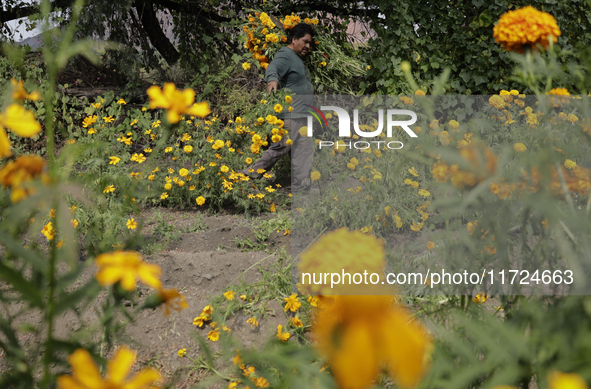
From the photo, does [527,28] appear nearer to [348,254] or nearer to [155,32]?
[348,254]

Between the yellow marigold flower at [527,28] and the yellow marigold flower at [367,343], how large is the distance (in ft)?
2.56

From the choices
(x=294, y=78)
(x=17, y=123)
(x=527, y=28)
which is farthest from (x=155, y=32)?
(x=17, y=123)

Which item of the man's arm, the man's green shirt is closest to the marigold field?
the man's arm

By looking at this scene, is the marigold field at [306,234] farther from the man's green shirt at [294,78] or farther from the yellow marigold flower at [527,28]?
the man's green shirt at [294,78]

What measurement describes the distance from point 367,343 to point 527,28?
2.79 feet

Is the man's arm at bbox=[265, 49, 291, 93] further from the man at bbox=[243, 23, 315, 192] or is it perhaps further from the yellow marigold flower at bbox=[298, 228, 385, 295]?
the yellow marigold flower at bbox=[298, 228, 385, 295]

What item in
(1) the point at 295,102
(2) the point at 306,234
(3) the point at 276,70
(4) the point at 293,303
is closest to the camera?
(4) the point at 293,303

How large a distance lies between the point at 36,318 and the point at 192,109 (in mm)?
1901

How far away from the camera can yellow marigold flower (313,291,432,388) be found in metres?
0.29

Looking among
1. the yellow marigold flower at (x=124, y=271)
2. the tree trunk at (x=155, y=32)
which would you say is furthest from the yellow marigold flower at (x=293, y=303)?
the tree trunk at (x=155, y=32)

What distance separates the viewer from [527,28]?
86 centimetres

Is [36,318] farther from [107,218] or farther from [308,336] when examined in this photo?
[308,336]

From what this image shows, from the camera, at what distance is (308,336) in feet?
5.90

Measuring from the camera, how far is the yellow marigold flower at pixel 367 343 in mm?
285
